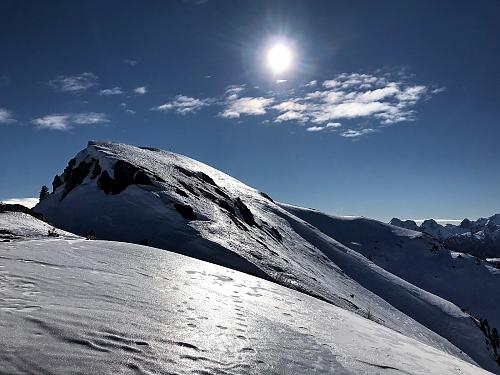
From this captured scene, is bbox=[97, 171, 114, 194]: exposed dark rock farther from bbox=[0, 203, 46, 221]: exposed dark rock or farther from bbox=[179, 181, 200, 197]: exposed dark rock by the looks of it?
bbox=[0, 203, 46, 221]: exposed dark rock

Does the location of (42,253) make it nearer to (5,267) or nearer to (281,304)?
(5,267)

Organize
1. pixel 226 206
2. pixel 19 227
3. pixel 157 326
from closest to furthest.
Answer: pixel 157 326, pixel 19 227, pixel 226 206

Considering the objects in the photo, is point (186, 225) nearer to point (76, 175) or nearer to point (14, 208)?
point (14, 208)

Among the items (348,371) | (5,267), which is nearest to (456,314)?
(348,371)

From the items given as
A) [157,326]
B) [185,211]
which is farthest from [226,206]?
[157,326]

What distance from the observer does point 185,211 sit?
834 inches

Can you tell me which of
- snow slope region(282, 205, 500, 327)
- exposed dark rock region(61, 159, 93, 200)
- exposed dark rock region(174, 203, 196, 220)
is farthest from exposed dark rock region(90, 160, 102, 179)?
snow slope region(282, 205, 500, 327)

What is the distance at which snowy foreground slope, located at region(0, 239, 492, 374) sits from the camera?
477 centimetres

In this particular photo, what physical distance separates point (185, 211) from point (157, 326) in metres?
15.2

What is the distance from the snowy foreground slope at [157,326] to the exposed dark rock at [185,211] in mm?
9013

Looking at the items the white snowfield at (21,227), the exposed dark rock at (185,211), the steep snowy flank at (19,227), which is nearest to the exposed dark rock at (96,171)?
the exposed dark rock at (185,211)

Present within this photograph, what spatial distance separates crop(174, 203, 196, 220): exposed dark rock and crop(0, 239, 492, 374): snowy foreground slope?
901cm

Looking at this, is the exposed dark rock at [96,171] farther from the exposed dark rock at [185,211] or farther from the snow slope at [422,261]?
the snow slope at [422,261]

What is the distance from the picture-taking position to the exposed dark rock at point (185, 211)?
820 inches
